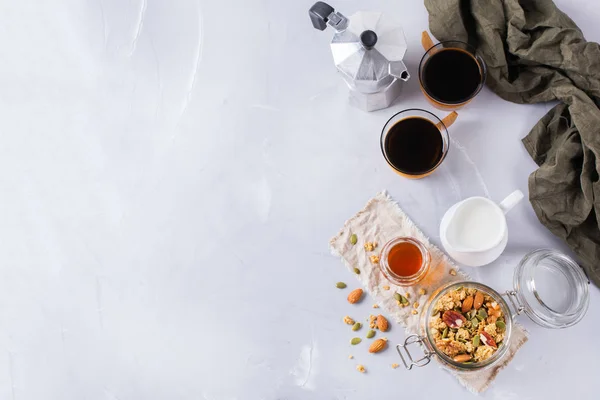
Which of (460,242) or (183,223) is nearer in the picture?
(460,242)

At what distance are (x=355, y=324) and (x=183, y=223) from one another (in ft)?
1.27

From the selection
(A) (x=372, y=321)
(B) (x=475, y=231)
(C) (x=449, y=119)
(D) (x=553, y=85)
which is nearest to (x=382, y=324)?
(A) (x=372, y=321)

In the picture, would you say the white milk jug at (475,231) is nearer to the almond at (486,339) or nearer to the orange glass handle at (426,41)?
the almond at (486,339)

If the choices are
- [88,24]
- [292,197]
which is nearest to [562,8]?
[292,197]

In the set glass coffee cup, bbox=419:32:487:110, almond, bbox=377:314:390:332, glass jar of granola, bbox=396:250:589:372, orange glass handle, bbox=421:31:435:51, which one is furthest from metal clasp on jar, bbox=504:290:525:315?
orange glass handle, bbox=421:31:435:51

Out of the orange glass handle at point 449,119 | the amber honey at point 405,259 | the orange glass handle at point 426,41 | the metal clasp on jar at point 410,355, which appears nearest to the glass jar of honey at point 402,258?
the amber honey at point 405,259

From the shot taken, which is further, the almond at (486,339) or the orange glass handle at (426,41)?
the orange glass handle at (426,41)

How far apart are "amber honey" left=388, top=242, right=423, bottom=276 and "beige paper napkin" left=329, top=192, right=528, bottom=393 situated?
0.11ft

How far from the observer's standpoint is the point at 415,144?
1080 mm

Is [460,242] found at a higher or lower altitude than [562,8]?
lower

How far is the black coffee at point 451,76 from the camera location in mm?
1064

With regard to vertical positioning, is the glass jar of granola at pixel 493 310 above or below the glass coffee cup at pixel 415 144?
below

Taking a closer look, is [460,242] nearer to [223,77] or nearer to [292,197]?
[292,197]

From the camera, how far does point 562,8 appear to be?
111 centimetres
